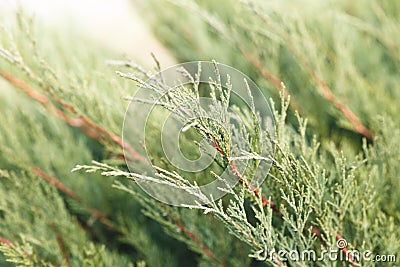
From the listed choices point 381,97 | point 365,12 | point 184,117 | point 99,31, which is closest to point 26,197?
point 184,117

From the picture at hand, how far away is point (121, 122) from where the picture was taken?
160 cm

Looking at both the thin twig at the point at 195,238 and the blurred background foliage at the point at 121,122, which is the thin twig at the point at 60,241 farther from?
the thin twig at the point at 195,238

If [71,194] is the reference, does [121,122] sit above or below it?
above

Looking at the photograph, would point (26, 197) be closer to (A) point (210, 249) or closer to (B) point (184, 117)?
(A) point (210, 249)

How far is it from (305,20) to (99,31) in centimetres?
281

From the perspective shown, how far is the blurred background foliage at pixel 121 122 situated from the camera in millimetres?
1350

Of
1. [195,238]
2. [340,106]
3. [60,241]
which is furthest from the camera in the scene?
[340,106]

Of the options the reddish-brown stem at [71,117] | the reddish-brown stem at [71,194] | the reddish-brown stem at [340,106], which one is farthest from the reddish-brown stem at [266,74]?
the reddish-brown stem at [71,194]

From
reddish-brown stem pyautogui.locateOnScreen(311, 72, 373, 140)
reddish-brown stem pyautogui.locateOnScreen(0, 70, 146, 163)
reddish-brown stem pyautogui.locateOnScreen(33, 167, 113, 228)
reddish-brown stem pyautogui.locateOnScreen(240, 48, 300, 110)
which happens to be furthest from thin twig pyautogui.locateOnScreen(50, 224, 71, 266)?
reddish-brown stem pyautogui.locateOnScreen(311, 72, 373, 140)

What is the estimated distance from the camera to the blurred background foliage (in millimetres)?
1350

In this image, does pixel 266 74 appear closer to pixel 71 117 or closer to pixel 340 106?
pixel 340 106

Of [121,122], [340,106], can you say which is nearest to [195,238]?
[121,122]

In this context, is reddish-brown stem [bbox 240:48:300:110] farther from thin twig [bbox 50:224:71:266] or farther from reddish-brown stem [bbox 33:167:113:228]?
thin twig [bbox 50:224:71:266]

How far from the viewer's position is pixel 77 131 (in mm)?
2227
